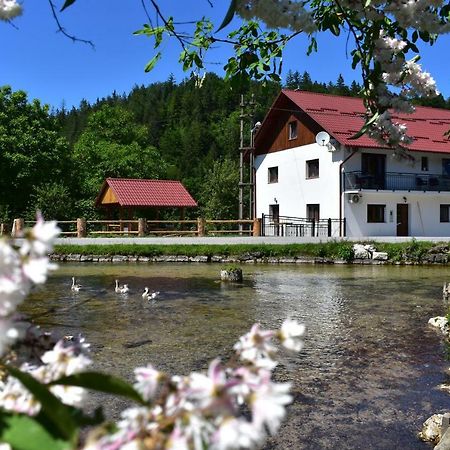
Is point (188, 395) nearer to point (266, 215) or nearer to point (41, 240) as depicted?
point (41, 240)

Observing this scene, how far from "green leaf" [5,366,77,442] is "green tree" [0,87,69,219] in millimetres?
38863

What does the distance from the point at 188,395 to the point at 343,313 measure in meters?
10.8

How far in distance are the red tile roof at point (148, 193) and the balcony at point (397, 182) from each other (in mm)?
10409

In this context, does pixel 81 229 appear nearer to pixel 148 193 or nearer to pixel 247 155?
pixel 148 193

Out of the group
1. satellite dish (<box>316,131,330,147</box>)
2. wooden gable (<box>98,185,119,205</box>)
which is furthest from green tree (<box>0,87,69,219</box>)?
satellite dish (<box>316,131,330,147</box>)

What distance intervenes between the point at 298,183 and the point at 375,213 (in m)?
4.85

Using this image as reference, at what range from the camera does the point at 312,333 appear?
9258mm

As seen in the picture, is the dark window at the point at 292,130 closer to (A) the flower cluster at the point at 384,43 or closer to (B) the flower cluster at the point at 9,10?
(A) the flower cluster at the point at 384,43

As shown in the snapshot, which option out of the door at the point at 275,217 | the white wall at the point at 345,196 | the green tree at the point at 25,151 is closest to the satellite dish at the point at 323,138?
the white wall at the point at 345,196

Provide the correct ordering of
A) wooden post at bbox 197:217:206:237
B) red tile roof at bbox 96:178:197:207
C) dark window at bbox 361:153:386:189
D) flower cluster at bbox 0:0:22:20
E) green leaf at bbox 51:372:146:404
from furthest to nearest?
red tile roof at bbox 96:178:197:207 → dark window at bbox 361:153:386:189 → wooden post at bbox 197:217:206:237 → flower cluster at bbox 0:0:22:20 → green leaf at bbox 51:372:146:404

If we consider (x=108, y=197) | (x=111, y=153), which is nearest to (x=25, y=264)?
(x=108, y=197)

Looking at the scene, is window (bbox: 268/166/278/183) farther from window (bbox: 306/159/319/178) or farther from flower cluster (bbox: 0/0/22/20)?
flower cluster (bbox: 0/0/22/20)

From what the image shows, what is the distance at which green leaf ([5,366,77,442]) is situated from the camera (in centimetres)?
79

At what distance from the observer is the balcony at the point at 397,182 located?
28.8 meters
